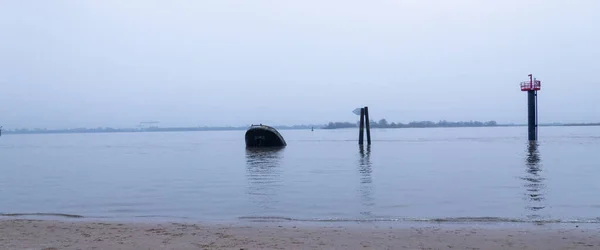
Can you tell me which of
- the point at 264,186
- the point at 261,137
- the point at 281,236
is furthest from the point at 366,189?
the point at 261,137

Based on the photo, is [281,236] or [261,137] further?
[261,137]

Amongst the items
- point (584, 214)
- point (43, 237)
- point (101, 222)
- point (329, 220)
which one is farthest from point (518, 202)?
point (43, 237)

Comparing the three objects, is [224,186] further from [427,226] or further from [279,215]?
[427,226]

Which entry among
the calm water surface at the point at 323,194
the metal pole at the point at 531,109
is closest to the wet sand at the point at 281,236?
the calm water surface at the point at 323,194

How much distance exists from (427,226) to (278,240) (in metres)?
3.81

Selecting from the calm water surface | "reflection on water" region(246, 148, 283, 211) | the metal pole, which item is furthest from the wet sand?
the metal pole

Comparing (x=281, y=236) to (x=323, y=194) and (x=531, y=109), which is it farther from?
(x=531, y=109)

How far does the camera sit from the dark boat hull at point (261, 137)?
64.1m

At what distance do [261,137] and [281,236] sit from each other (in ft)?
177

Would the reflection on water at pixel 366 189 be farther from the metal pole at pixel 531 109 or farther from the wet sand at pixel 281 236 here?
the metal pole at pixel 531 109

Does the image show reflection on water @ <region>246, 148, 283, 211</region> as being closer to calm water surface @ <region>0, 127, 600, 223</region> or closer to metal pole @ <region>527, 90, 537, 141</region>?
calm water surface @ <region>0, 127, 600, 223</region>

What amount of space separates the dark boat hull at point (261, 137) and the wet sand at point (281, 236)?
51439mm

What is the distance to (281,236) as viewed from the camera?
10.7 metres

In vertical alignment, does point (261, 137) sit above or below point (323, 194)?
above
